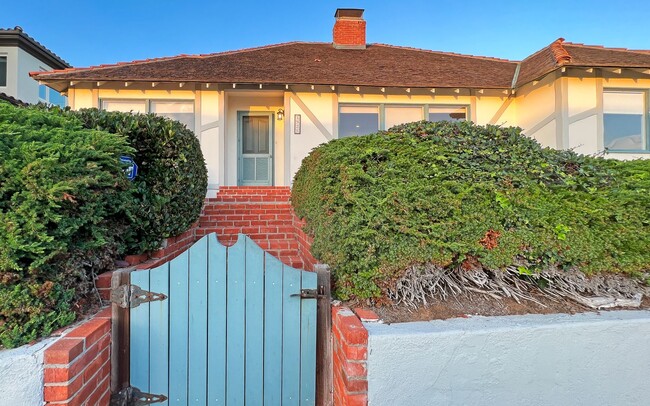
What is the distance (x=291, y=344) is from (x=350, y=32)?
9461 mm

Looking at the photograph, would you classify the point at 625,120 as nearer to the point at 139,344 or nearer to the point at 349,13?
the point at 349,13

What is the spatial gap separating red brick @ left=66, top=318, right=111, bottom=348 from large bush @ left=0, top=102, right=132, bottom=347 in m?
0.10

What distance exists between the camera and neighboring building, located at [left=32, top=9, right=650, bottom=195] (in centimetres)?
730

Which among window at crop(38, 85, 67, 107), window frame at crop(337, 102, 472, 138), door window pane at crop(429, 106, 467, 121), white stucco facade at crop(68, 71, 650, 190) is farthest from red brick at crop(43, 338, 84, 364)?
window at crop(38, 85, 67, 107)

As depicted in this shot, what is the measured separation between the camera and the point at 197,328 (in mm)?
2053

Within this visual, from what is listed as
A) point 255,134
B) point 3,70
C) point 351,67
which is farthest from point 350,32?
point 3,70

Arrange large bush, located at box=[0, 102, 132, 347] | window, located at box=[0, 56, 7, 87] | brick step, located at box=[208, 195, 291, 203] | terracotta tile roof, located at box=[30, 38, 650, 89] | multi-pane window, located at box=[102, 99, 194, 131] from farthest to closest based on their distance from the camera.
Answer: window, located at box=[0, 56, 7, 87], multi-pane window, located at box=[102, 99, 194, 131], terracotta tile roof, located at box=[30, 38, 650, 89], brick step, located at box=[208, 195, 291, 203], large bush, located at box=[0, 102, 132, 347]

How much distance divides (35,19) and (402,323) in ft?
65.7

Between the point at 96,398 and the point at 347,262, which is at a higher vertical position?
the point at 347,262

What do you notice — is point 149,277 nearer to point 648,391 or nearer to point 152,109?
point 648,391

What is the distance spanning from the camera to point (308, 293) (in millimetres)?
2098

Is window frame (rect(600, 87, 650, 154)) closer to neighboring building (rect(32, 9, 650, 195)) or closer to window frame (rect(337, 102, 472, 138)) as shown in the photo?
neighboring building (rect(32, 9, 650, 195))

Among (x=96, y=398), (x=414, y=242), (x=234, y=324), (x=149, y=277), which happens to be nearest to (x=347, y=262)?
(x=414, y=242)

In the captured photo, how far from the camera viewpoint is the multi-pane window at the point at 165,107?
7.63m
